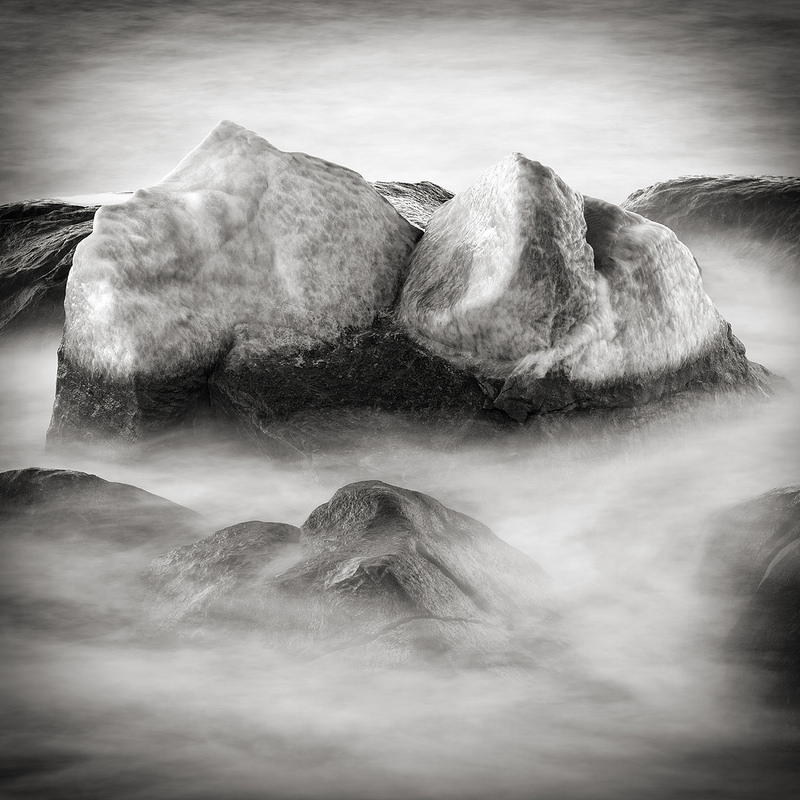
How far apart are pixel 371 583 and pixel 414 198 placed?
3.58 m

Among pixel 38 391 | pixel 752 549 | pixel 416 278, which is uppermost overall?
pixel 416 278

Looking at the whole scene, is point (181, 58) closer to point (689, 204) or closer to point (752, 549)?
point (689, 204)

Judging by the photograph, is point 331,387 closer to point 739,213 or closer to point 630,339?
point 630,339

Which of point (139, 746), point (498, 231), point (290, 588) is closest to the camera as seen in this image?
point (139, 746)

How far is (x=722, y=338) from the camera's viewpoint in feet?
17.5

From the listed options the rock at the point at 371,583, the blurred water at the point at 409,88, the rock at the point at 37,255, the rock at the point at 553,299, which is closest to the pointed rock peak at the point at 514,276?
the rock at the point at 553,299

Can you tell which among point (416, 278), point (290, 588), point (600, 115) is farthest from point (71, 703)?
point (600, 115)

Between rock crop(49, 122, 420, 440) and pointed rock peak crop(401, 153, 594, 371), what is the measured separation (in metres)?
0.36

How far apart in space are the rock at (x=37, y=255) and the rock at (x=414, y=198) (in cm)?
167

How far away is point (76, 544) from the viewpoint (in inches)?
163

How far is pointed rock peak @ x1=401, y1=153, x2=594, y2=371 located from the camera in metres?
4.77

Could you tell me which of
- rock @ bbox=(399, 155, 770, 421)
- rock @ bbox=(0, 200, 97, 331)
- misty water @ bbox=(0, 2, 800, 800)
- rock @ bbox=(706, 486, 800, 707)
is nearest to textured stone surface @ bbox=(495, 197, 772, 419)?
rock @ bbox=(399, 155, 770, 421)

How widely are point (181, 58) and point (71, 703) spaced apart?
11.6 metres

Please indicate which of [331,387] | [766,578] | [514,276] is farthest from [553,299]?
[766,578]
